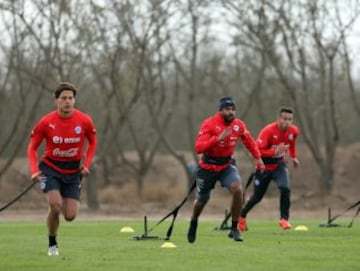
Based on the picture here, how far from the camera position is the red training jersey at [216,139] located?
1480cm

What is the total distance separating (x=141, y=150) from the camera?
44.5 metres

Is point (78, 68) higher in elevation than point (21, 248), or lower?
higher

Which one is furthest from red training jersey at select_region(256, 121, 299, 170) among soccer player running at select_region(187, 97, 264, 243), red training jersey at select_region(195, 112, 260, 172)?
red training jersey at select_region(195, 112, 260, 172)

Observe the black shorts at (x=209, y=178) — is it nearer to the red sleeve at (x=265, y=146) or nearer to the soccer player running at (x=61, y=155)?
the soccer player running at (x=61, y=155)

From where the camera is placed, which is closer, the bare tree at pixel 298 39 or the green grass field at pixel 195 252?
the green grass field at pixel 195 252

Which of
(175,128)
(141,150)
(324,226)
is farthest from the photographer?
(175,128)

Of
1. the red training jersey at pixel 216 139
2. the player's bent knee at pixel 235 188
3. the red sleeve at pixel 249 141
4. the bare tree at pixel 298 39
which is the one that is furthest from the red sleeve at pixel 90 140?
the bare tree at pixel 298 39

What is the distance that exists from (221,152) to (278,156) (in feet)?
15.2

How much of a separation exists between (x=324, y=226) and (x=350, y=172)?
86.6ft

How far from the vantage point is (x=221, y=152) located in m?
15.2

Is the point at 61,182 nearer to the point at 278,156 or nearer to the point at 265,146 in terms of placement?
the point at 265,146

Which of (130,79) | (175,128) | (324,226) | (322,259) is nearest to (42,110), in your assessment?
(130,79)

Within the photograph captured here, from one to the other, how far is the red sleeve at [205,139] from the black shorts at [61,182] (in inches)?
88.5

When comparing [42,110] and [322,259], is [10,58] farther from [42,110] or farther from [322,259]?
[322,259]
